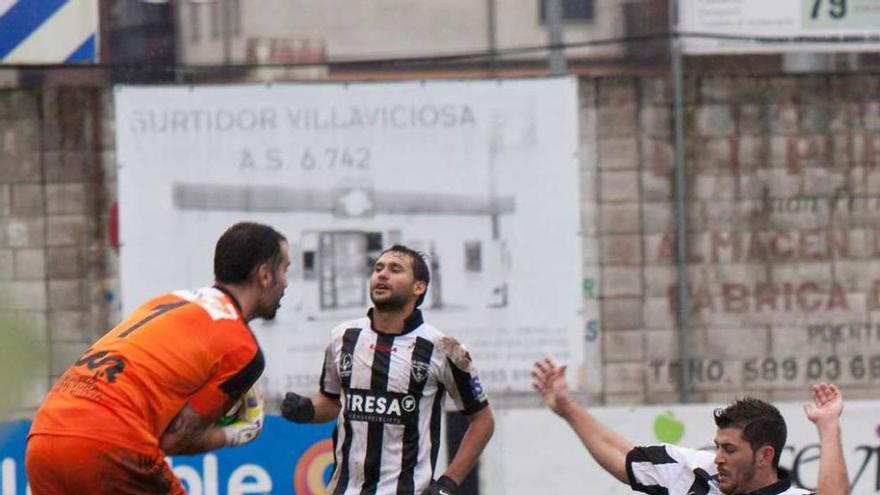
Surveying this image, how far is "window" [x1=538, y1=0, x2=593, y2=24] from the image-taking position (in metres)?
12.7

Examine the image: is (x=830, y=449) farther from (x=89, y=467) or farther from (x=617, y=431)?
(x=617, y=431)

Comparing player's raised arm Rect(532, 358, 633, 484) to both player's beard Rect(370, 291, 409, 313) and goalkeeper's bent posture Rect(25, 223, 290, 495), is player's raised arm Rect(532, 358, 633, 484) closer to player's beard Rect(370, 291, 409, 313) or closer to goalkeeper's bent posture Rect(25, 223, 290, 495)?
goalkeeper's bent posture Rect(25, 223, 290, 495)

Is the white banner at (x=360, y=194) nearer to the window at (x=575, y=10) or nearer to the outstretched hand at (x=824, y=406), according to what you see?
the window at (x=575, y=10)

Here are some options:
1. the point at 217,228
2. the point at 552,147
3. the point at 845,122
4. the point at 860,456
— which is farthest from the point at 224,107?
the point at 860,456

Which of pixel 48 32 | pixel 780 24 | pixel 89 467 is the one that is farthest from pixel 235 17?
pixel 89 467

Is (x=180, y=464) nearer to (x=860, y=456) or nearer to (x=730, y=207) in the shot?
(x=860, y=456)

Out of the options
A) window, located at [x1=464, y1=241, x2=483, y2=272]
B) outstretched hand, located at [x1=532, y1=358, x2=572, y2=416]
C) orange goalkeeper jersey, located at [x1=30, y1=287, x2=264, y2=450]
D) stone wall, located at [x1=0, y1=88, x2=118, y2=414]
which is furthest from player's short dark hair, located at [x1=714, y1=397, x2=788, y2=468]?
stone wall, located at [x1=0, y1=88, x2=118, y2=414]

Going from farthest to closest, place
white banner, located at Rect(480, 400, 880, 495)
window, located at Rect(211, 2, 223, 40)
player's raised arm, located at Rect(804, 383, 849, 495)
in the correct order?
window, located at Rect(211, 2, 223, 40) → white banner, located at Rect(480, 400, 880, 495) → player's raised arm, located at Rect(804, 383, 849, 495)

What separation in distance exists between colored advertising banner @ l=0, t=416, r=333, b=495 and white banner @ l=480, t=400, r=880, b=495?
0.87 metres

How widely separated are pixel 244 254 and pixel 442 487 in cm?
183

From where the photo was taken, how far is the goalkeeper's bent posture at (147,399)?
512 centimetres

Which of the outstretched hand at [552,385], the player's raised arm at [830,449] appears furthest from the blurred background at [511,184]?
Answer: the player's raised arm at [830,449]

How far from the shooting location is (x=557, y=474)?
937cm

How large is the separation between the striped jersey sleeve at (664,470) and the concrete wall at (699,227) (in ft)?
21.4
